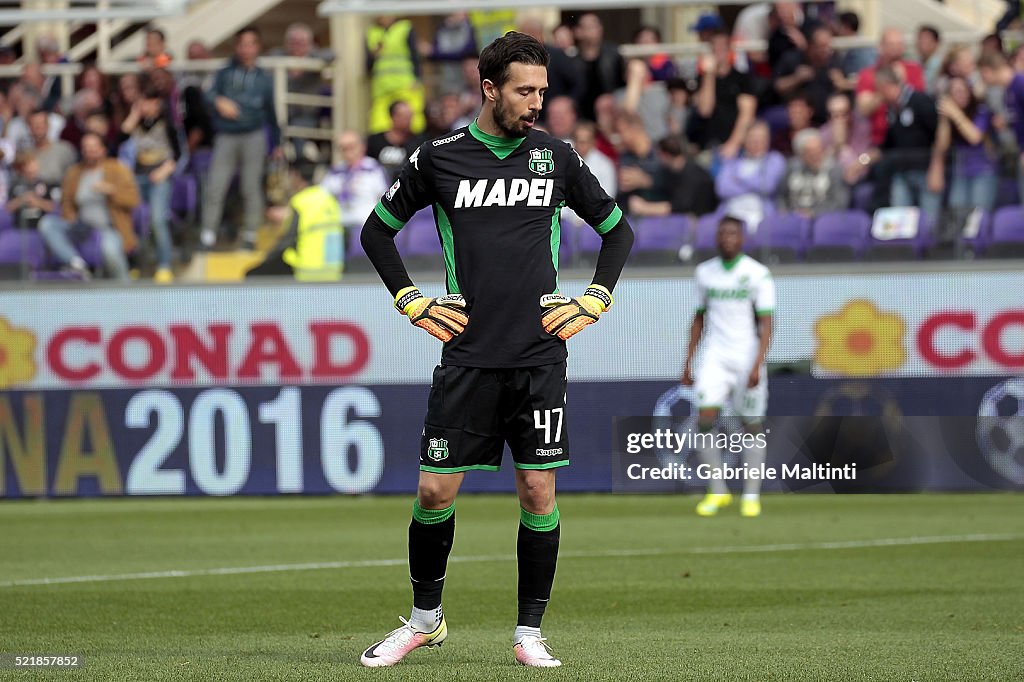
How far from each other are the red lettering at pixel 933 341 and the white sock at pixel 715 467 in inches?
92.8

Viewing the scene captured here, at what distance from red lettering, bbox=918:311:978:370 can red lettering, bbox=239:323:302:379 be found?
578 cm

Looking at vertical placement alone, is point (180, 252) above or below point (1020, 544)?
above

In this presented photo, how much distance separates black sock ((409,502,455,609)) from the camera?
20.8ft

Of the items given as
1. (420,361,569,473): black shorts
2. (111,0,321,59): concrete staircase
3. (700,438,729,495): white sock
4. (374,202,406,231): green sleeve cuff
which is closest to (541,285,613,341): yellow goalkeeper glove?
(420,361,569,473): black shorts

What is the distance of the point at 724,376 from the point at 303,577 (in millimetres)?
5172

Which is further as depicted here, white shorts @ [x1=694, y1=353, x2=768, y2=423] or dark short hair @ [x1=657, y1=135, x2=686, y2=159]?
dark short hair @ [x1=657, y1=135, x2=686, y2=159]

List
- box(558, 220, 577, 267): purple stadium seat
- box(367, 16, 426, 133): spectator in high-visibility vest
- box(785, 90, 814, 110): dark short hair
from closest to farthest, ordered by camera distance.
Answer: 1. box(558, 220, 577, 267): purple stadium seat
2. box(785, 90, 814, 110): dark short hair
3. box(367, 16, 426, 133): spectator in high-visibility vest

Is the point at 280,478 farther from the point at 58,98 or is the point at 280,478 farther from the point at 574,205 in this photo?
the point at 574,205

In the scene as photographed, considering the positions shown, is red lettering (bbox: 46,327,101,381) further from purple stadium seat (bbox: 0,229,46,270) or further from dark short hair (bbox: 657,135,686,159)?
dark short hair (bbox: 657,135,686,159)

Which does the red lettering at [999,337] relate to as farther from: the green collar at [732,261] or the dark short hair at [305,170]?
the dark short hair at [305,170]

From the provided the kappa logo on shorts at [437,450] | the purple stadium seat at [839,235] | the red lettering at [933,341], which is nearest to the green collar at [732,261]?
the purple stadium seat at [839,235]

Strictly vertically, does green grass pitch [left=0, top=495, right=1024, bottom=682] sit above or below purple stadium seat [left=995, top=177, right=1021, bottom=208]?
below

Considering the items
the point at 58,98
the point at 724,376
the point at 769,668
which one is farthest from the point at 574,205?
the point at 58,98

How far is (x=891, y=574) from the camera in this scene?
9.75m
